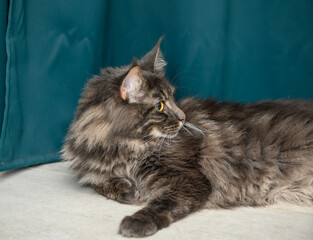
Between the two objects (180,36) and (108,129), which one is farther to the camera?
(180,36)

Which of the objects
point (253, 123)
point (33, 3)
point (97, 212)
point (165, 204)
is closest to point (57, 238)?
point (97, 212)

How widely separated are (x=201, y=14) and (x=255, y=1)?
1.23ft

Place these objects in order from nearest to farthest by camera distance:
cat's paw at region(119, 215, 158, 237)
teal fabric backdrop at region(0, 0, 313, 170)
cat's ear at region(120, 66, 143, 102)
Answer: cat's paw at region(119, 215, 158, 237) < cat's ear at region(120, 66, 143, 102) < teal fabric backdrop at region(0, 0, 313, 170)

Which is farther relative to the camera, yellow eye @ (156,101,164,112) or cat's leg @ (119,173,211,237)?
yellow eye @ (156,101,164,112)

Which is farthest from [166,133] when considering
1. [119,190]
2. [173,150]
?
[119,190]

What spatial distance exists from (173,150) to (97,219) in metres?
0.47

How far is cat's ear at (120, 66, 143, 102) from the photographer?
1535 millimetres

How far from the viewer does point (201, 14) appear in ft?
7.23

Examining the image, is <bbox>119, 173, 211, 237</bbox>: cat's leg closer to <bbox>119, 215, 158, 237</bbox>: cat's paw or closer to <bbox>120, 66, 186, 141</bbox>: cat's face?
<bbox>119, 215, 158, 237</bbox>: cat's paw

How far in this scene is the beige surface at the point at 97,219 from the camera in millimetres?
1301

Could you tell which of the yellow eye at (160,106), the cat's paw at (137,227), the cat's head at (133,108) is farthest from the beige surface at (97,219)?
the yellow eye at (160,106)

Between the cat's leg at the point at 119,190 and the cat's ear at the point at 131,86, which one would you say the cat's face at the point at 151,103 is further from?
the cat's leg at the point at 119,190

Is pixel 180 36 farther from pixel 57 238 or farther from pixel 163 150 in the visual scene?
pixel 57 238

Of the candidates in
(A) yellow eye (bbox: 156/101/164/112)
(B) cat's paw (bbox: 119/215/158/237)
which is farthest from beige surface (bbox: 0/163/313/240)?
(A) yellow eye (bbox: 156/101/164/112)
